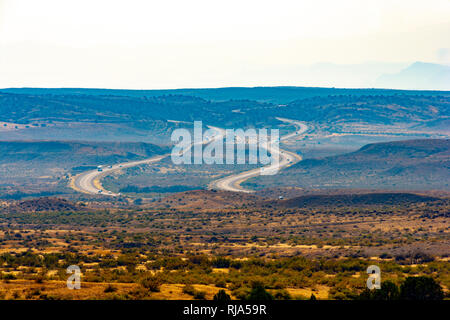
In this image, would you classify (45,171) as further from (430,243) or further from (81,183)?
(430,243)

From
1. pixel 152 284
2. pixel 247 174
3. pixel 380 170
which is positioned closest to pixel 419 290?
pixel 152 284

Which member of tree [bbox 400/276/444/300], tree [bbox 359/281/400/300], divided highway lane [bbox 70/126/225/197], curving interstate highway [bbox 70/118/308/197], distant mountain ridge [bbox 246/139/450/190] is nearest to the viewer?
tree [bbox 359/281/400/300]

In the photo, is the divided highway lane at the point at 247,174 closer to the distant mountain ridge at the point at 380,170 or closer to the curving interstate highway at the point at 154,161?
the curving interstate highway at the point at 154,161

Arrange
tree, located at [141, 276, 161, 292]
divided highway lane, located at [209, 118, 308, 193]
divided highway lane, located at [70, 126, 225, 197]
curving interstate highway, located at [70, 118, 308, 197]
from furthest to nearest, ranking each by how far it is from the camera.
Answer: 1. divided highway lane, located at [209, 118, 308, 193]
2. curving interstate highway, located at [70, 118, 308, 197]
3. divided highway lane, located at [70, 126, 225, 197]
4. tree, located at [141, 276, 161, 292]

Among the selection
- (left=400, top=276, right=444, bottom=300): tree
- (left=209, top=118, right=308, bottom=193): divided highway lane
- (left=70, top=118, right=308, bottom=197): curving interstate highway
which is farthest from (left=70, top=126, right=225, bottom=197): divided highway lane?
(left=400, top=276, right=444, bottom=300): tree

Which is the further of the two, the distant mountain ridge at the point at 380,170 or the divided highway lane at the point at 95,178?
the distant mountain ridge at the point at 380,170

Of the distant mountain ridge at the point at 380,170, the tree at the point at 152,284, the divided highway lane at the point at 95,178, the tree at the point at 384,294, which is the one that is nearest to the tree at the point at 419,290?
the tree at the point at 384,294

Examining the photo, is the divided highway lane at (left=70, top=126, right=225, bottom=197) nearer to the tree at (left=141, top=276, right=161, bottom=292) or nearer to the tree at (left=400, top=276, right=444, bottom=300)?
the tree at (left=141, top=276, right=161, bottom=292)

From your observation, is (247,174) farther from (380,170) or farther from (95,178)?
(95,178)

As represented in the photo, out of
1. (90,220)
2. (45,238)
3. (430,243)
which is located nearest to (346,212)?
(430,243)
